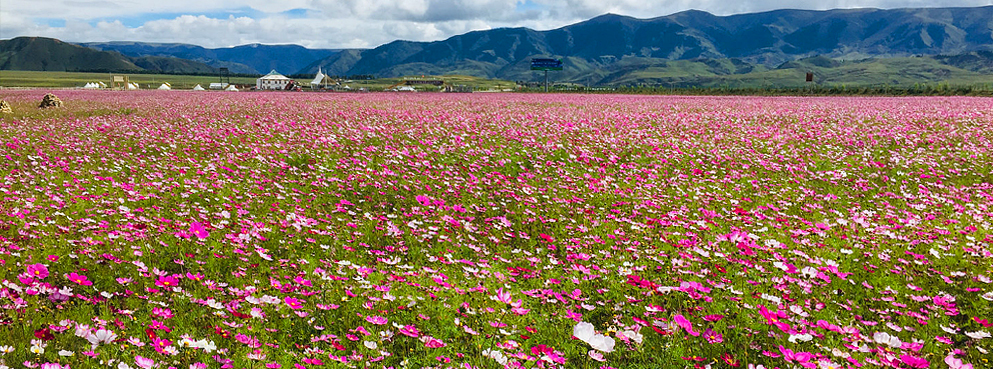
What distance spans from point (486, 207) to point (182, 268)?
4826 mm

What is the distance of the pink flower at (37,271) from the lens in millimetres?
5609

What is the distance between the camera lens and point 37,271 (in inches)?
223

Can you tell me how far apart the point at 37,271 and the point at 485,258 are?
4754 mm

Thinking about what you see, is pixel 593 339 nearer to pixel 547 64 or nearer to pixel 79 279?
pixel 79 279

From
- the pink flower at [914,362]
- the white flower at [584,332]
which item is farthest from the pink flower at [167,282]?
the pink flower at [914,362]

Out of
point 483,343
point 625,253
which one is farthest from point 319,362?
point 625,253

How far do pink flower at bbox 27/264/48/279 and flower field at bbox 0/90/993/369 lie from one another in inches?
2.3

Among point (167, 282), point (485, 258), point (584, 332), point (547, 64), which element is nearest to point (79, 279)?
point (167, 282)

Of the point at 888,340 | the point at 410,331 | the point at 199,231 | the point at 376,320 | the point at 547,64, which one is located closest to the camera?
the point at 888,340

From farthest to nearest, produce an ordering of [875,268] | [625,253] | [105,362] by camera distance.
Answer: [625,253] < [875,268] < [105,362]

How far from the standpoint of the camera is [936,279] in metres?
6.66

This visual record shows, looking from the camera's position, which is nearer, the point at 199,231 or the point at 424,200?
the point at 199,231

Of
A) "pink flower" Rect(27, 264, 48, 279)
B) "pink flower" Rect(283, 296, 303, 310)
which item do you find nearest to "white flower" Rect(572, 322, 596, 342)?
"pink flower" Rect(283, 296, 303, 310)

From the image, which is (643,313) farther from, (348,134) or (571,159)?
(348,134)
